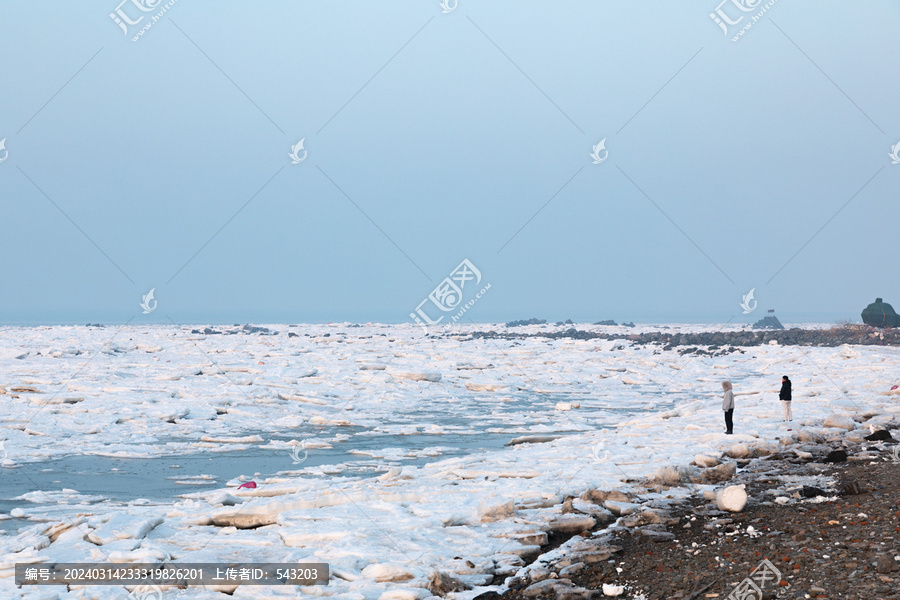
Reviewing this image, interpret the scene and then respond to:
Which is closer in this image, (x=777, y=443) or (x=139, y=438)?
(x=777, y=443)

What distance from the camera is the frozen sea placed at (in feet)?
24.1

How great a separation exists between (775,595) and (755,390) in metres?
16.3

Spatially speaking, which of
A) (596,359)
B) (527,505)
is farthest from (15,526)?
(596,359)

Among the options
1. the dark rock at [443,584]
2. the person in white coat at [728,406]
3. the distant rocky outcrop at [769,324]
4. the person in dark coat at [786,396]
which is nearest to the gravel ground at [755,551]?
the dark rock at [443,584]

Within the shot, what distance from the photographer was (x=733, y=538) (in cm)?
701

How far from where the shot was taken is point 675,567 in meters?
6.31

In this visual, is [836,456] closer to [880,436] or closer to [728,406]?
[880,436]

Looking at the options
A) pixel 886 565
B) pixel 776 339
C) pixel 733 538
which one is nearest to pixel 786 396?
pixel 733 538

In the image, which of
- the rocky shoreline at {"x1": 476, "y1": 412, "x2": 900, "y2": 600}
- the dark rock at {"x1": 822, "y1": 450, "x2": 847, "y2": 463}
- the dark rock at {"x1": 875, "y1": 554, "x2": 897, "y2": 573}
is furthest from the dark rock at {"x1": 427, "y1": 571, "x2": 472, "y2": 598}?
the dark rock at {"x1": 822, "y1": 450, "x2": 847, "y2": 463}

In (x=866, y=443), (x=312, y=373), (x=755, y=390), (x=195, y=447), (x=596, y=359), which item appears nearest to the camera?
(x=866, y=443)

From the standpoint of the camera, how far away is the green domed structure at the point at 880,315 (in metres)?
42.2

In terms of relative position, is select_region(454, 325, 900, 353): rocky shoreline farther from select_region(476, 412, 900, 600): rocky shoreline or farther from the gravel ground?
the gravel ground

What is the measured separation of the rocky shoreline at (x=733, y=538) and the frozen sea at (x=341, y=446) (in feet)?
1.96

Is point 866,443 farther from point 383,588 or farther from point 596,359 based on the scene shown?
point 596,359
